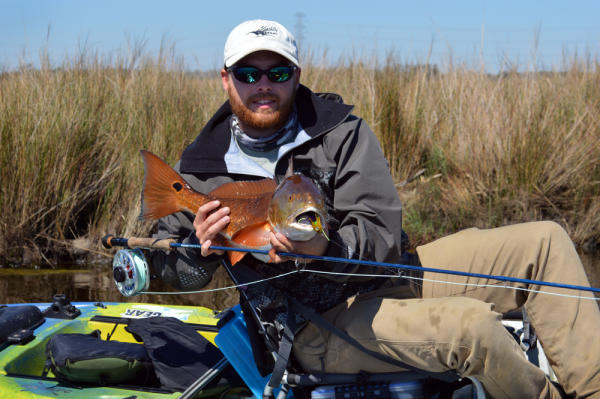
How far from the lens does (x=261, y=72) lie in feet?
8.55

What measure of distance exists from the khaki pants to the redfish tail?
703mm

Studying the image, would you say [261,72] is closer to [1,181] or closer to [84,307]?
[84,307]

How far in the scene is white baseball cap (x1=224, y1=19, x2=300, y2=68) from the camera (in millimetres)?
2557

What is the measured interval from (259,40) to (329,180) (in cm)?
62

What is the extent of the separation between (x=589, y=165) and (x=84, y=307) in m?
4.98

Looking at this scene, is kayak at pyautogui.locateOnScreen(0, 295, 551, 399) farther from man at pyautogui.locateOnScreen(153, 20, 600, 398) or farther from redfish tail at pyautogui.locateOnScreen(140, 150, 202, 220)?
redfish tail at pyautogui.locateOnScreen(140, 150, 202, 220)

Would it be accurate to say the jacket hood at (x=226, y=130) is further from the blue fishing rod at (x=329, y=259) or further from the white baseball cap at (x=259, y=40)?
the blue fishing rod at (x=329, y=259)

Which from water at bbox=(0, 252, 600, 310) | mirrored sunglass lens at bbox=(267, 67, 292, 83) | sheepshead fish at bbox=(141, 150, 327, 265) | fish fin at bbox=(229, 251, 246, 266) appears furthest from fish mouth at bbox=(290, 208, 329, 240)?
water at bbox=(0, 252, 600, 310)

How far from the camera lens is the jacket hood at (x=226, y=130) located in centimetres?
262

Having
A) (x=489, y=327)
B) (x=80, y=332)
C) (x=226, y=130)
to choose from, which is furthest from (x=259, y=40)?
(x=80, y=332)

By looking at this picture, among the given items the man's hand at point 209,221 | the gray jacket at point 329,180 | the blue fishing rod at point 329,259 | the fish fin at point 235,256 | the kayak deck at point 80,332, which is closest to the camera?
the blue fishing rod at point 329,259

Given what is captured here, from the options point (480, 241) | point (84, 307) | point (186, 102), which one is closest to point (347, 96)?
point (186, 102)

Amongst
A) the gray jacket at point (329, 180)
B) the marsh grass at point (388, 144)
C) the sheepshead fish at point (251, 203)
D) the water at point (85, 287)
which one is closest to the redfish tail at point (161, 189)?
the sheepshead fish at point (251, 203)

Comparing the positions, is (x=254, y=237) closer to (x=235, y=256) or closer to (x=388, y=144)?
(x=235, y=256)
